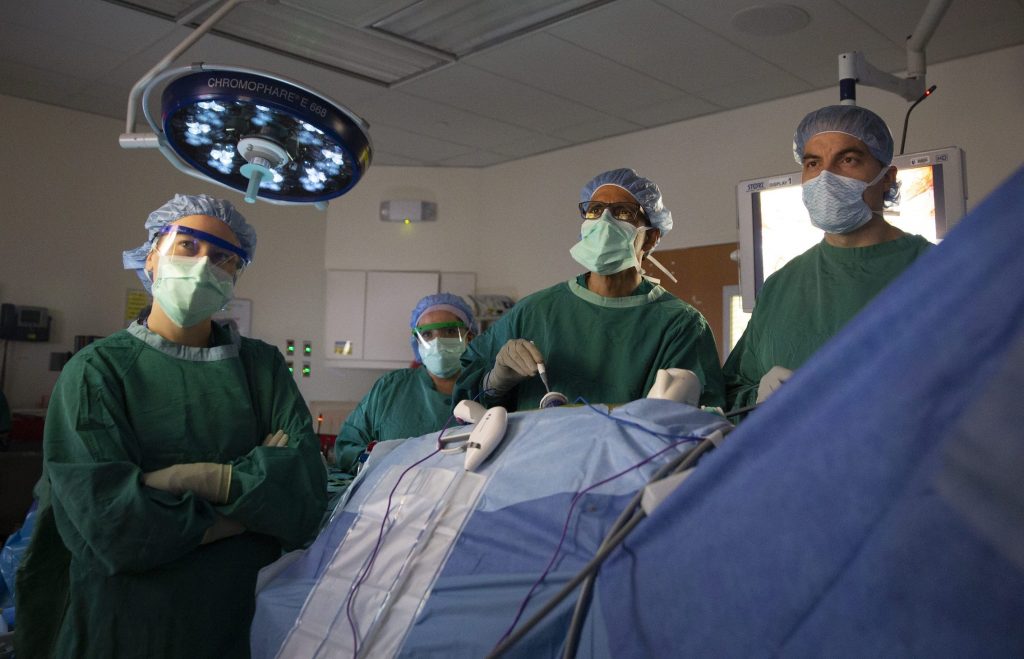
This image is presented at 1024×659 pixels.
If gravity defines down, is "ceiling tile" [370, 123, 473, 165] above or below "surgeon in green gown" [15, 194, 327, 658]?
above

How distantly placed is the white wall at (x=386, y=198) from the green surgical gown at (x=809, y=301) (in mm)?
2292

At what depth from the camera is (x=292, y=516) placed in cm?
161

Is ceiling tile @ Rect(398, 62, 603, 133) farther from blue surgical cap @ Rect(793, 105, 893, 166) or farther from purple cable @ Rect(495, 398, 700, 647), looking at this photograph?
purple cable @ Rect(495, 398, 700, 647)

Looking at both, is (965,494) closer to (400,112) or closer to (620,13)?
(620,13)

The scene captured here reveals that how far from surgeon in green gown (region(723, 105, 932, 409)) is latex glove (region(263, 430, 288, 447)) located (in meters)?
0.96

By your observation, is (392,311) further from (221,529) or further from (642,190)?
(221,529)

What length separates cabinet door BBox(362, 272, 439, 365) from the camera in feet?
18.8

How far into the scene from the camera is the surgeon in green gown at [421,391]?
304 cm

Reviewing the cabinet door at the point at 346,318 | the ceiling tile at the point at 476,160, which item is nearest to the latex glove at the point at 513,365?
the ceiling tile at the point at 476,160

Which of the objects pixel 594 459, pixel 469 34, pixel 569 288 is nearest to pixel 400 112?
pixel 469 34

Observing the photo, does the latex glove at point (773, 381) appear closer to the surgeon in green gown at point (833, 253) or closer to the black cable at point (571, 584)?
the surgeon in green gown at point (833, 253)

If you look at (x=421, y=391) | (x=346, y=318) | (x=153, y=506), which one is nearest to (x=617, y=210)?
(x=153, y=506)

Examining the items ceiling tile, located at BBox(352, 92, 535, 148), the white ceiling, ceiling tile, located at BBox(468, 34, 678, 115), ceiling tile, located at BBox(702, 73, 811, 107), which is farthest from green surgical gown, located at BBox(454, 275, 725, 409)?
ceiling tile, located at BBox(352, 92, 535, 148)

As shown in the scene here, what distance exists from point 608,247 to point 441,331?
130 cm
